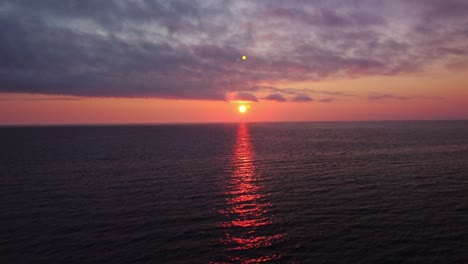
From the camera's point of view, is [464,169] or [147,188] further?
[464,169]

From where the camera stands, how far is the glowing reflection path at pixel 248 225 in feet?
84.4

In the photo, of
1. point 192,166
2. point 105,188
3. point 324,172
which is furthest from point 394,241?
point 192,166

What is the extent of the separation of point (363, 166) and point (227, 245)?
51.5 meters

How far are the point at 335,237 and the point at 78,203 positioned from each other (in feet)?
113

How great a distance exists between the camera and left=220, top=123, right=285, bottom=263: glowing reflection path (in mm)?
25730

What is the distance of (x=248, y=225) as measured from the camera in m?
32.4

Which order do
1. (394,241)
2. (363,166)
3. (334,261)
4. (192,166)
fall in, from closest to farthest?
(334,261), (394,241), (363,166), (192,166)

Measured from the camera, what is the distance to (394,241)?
89.2 ft

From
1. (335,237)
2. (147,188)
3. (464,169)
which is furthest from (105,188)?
(464,169)

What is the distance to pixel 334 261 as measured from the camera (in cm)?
2422

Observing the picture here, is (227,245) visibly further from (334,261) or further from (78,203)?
(78,203)

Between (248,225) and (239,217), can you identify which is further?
(239,217)

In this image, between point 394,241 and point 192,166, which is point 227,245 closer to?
point 394,241

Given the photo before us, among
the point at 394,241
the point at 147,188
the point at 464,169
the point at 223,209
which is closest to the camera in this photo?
the point at 394,241
